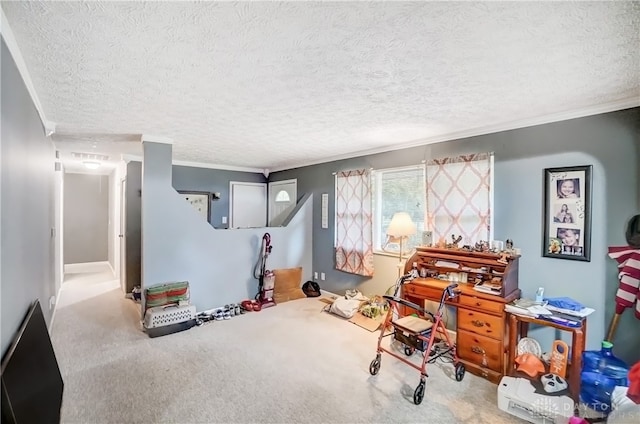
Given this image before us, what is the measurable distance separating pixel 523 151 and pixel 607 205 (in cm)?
82

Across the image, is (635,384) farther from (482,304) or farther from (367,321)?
(367,321)

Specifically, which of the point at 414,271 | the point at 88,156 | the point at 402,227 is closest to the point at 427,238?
the point at 402,227

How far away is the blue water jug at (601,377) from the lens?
85.9 inches

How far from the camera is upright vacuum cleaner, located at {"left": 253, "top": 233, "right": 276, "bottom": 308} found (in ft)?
15.6

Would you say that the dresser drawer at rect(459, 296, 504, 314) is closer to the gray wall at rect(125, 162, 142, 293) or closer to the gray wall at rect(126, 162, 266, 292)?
the gray wall at rect(126, 162, 266, 292)

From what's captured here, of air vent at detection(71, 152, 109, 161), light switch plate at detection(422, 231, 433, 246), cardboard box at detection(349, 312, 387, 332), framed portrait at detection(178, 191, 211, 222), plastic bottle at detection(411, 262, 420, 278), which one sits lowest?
cardboard box at detection(349, 312, 387, 332)

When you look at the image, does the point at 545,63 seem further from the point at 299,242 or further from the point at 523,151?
the point at 299,242

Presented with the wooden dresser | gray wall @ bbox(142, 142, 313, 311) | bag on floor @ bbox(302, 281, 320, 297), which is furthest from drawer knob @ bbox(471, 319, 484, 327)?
gray wall @ bbox(142, 142, 313, 311)

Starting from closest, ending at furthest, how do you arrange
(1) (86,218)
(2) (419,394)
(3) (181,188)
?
(2) (419,394) < (3) (181,188) < (1) (86,218)

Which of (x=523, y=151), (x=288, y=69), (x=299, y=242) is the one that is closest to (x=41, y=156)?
(x=288, y=69)

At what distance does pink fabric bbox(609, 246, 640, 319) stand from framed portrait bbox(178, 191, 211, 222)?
5.96m

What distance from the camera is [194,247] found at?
427 cm

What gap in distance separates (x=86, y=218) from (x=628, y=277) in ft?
31.2

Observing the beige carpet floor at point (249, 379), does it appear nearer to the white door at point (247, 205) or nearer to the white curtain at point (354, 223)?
the white curtain at point (354, 223)
